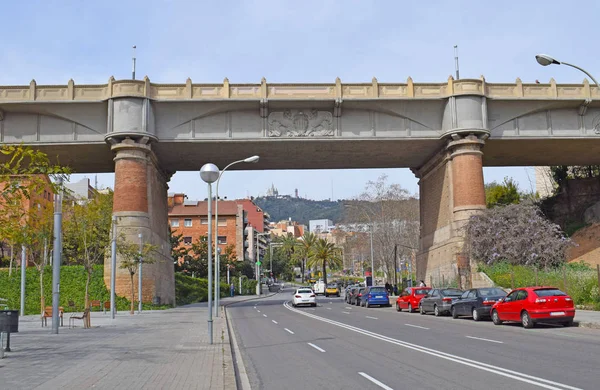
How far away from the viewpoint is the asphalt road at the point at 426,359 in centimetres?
952

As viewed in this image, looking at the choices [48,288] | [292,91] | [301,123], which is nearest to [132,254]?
[48,288]

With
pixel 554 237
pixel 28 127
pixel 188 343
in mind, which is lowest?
pixel 188 343

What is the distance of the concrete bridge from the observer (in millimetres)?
36719

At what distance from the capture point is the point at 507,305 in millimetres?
21297

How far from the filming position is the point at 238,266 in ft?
287

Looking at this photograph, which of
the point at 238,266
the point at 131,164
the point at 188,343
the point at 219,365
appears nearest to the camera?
the point at 219,365

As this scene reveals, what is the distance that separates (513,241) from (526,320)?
17.5 meters

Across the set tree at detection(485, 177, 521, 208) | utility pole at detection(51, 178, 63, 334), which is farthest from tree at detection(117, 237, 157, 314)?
tree at detection(485, 177, 521, 208)

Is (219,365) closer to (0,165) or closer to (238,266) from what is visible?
(0,165)

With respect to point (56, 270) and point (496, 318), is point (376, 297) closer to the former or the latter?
point (496, 318)

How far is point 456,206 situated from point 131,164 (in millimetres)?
20900

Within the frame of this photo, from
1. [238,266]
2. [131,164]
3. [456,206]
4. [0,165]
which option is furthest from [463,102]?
[238,266]

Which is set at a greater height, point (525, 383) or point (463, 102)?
point (463, 102)

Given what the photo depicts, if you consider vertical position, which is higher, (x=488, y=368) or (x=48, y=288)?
(x=48, y=288)
